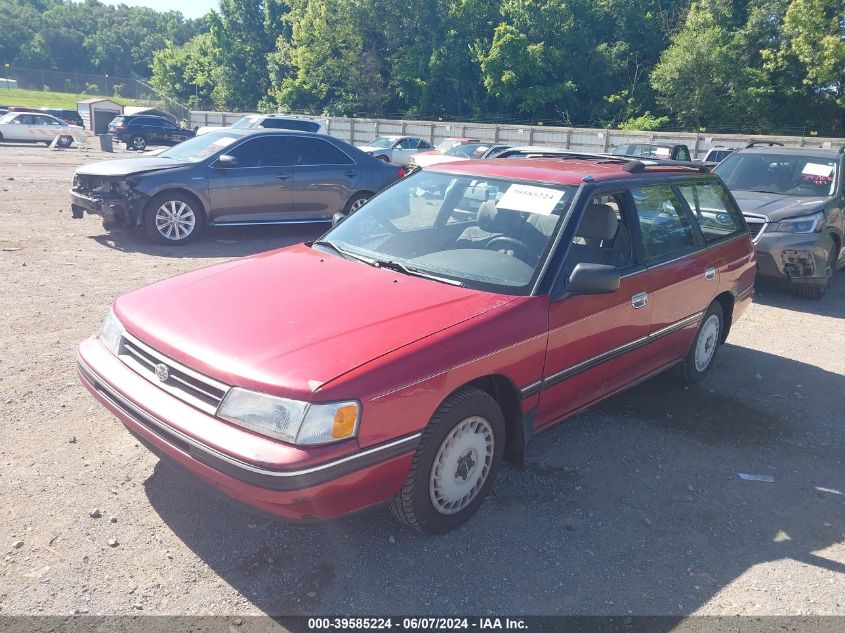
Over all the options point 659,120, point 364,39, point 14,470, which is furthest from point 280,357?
point 364,39

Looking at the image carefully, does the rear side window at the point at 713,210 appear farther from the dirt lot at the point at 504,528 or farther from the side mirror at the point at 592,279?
the side mirror at the point at 592,279

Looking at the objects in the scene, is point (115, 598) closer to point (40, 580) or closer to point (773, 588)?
point (40, 580)

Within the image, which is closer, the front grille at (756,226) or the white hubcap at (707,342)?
the white hubcap at (707,342)

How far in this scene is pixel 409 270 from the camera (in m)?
3.72

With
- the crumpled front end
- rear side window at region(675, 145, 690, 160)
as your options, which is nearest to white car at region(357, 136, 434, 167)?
rear side window at region(675, 145, 690, 160)

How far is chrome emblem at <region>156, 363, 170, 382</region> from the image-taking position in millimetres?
2965

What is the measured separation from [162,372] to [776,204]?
792 cm

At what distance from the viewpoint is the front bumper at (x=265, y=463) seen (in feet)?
8.28

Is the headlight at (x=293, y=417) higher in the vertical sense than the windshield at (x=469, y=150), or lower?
lower

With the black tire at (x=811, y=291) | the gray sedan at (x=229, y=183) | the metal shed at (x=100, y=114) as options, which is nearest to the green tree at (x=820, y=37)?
the black tire at (x=811, y=291)

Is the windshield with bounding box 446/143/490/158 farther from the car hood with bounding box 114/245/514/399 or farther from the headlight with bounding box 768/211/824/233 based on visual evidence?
the car hood with bounding box 114/245/514/399

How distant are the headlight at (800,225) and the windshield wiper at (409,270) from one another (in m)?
5.92

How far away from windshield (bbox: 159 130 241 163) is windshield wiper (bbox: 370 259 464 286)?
257 inches

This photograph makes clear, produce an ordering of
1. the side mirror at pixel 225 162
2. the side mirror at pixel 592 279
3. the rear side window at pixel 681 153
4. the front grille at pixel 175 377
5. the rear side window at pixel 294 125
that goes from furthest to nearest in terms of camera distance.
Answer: the rear side window at pixel 294 125, the rear side window at pixel 681 153, the side mirror at pixel 225 162, the side mirror at pixel 592 279, the front grille at pixel 175 377
